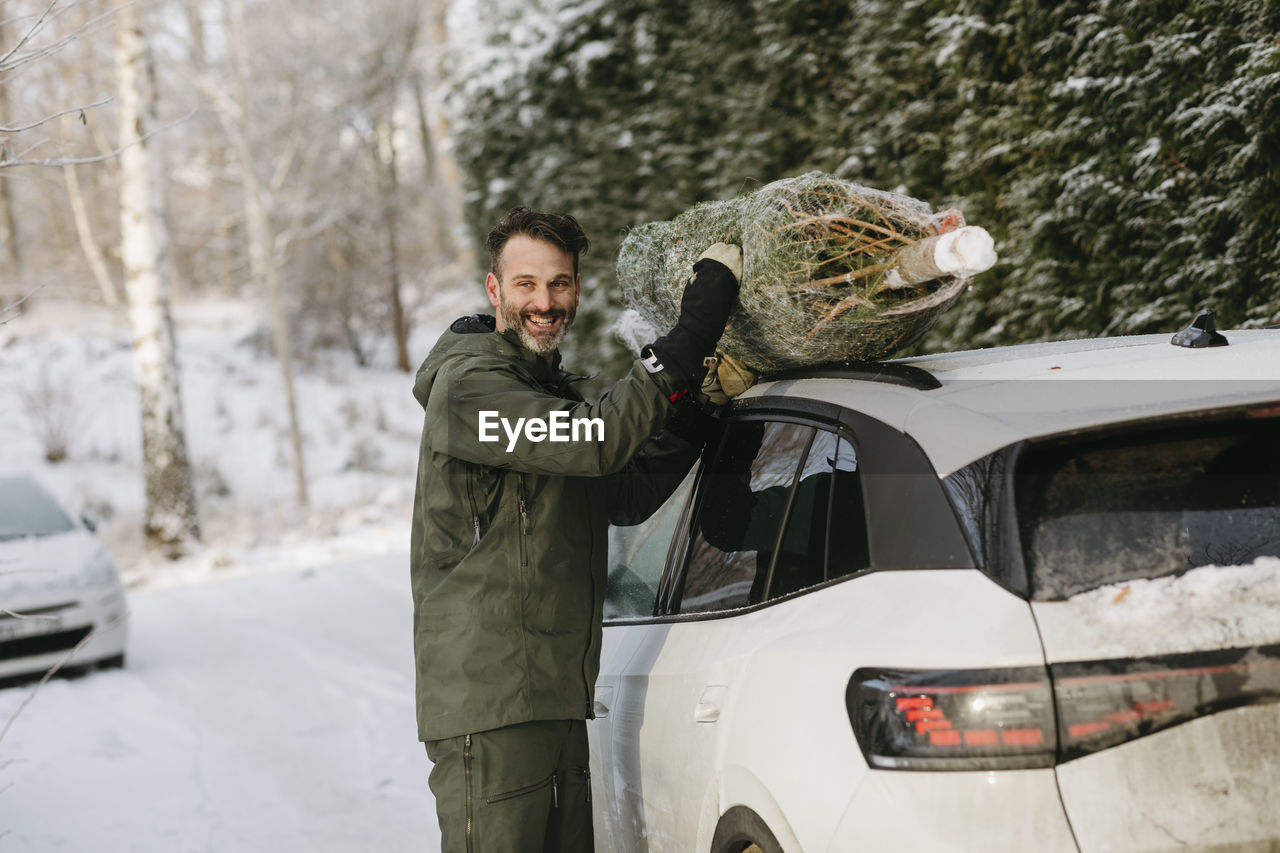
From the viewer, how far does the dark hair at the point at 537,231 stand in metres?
2.96

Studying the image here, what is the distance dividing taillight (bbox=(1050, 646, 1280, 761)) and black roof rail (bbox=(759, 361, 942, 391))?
0.70 metres

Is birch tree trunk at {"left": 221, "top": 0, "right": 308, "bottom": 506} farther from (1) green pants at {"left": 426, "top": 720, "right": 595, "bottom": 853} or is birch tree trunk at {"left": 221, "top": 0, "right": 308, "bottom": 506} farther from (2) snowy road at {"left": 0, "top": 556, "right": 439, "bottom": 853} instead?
(1) green pants at {"left": 426, "top": 720, "right": 595, "bottom": 853}

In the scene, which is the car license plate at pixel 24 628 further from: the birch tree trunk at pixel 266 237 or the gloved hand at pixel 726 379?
the birch tree trunk at pixel 266 237

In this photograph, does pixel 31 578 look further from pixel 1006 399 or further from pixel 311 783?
pixel 1006 399

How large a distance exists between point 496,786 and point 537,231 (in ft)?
4.74

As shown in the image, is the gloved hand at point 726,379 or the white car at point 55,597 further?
the white car at point 55,597

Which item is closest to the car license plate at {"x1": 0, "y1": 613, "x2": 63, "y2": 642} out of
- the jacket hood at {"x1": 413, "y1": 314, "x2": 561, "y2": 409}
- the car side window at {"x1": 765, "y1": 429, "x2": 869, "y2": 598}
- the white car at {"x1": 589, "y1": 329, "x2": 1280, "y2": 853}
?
the jacket hood at {"x1": 413, "y1": 314, "x2": 561, "y2": 409}

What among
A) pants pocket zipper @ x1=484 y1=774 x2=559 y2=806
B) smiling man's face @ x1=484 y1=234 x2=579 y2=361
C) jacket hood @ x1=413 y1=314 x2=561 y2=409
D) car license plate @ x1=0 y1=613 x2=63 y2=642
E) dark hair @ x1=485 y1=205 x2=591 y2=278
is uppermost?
dark hair @ x1=485 y1=205 x2=591 y2=278

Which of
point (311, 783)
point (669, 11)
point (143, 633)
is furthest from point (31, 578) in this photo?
point (669, 11)

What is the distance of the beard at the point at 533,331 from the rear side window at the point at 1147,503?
1440 mm

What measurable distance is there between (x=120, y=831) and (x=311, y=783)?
936 millimetres

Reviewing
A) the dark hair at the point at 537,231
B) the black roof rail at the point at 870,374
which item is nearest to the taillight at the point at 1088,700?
the black roof rail at the point at 870,374

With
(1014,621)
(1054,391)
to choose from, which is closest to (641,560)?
(1054,391)

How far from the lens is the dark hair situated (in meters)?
2.96
